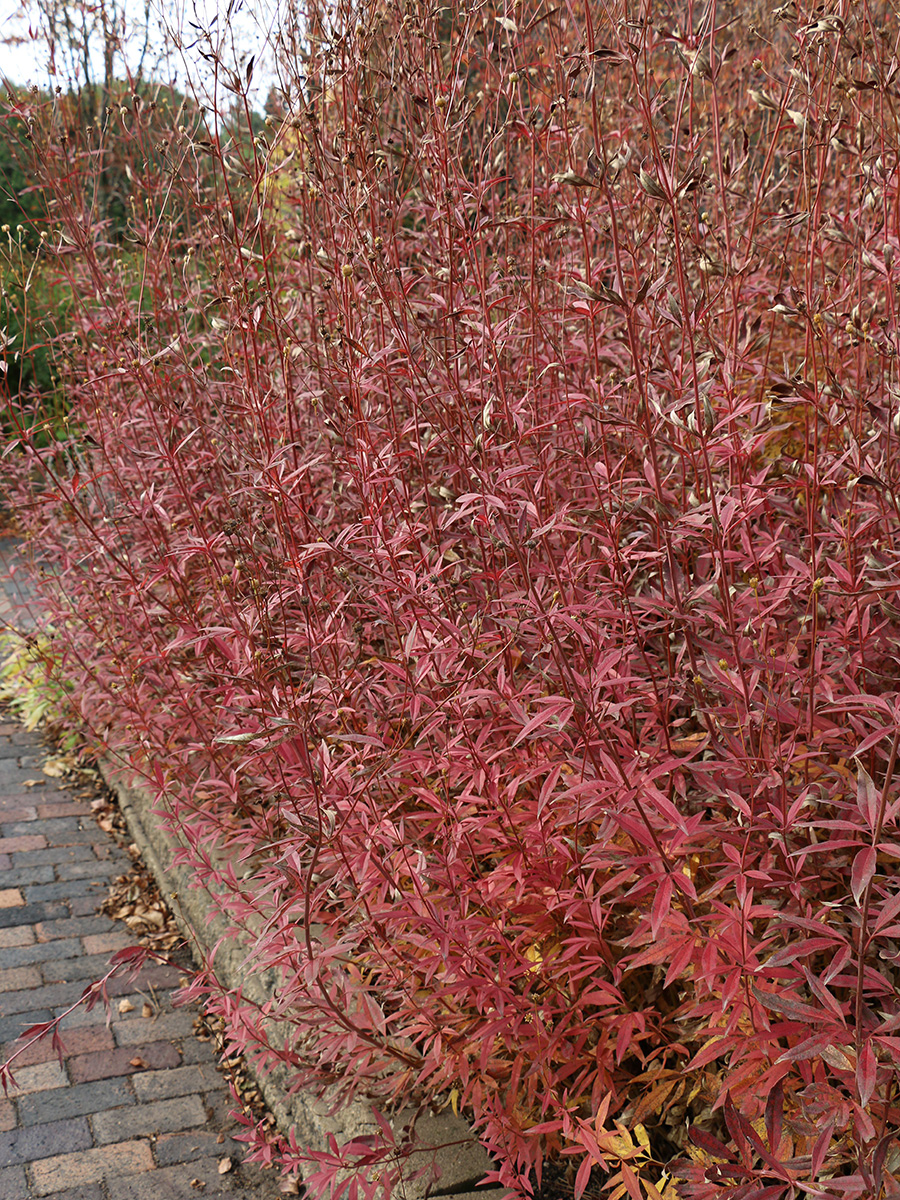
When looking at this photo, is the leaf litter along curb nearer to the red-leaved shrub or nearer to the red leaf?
the red-leaved shrub

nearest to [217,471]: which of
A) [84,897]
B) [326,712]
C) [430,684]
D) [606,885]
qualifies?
[326,712]

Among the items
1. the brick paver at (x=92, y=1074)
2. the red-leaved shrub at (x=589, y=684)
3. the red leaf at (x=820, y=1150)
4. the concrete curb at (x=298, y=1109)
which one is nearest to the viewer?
the red leaf at (x=820, y=1150)

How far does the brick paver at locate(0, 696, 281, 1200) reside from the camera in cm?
252

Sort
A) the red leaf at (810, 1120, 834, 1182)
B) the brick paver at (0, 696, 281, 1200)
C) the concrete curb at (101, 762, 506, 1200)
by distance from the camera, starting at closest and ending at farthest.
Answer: the red leaf at (810, 1120, 834, 1182)
the concrete curb at (101, 762, 506, 1200)
the brick paver at (0, 696, 281, 1200)

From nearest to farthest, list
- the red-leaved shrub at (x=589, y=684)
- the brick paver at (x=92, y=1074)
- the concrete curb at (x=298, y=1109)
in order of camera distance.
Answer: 1. the red-leaved shrub at (x=589, y=684)
2. the concrete curb at (x=298, y=1109)
3. the brick paver at (x=92, y=1074)

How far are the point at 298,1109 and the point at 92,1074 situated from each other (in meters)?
0.67

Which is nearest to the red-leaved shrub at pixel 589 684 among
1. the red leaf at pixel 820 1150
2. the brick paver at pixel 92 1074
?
the red leaf at pixel 820 1150

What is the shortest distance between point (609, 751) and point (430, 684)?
46 cm

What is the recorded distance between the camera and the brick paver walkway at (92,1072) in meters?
2.52

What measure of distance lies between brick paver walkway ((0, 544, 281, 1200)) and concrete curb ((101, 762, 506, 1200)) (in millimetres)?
150

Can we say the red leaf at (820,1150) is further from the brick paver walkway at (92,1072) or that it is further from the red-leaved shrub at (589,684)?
the brick paver walkway at (92,1072)

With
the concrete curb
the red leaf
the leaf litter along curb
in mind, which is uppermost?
the red leaf

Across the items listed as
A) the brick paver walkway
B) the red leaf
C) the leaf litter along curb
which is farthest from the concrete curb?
the red leaf

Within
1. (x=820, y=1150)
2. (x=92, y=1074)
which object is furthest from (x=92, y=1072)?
(x=820, y=1150)
